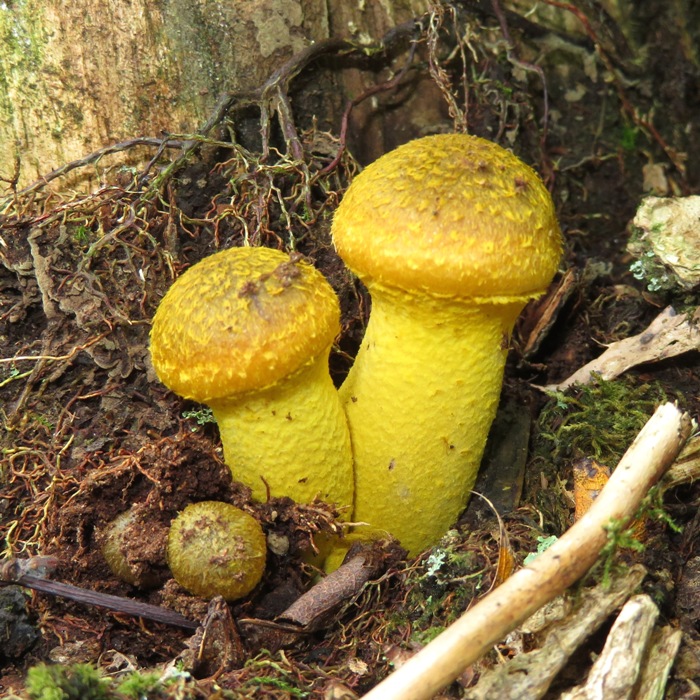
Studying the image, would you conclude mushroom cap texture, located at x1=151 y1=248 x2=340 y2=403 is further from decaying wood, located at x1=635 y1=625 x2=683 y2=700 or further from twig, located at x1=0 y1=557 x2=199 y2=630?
decaying wood, located at x1=635 y1=625 x2=683 y2=700

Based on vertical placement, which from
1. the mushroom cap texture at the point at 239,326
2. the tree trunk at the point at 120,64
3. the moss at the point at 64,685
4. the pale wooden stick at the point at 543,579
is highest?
the tree trunk at the point at 120,64

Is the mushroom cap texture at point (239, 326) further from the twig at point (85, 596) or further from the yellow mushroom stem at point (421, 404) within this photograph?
the twig at point (85, 596)

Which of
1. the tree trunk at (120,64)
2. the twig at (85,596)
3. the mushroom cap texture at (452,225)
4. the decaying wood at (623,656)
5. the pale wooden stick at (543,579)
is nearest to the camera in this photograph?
the pale wooden stick at (543,579)

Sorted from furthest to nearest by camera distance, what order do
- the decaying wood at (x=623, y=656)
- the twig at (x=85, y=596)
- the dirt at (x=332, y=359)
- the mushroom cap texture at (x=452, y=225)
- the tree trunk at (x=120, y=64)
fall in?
the tree trunk at (x=120, y=64) < the dirt at (x=332, y=359) < the twig at (x=85, y=596) < the mushroom cap texture at (x=452, y=225) < the decaying wood at (x=623, y=656)

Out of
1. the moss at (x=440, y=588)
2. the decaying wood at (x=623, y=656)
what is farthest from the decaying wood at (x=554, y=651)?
the moss at (x=440, y=588)

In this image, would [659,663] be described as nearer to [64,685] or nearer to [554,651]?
[554,651]

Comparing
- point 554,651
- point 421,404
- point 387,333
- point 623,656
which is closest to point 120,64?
point 387,333

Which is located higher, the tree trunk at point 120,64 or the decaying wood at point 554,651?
the tree trunk at point 120,64
